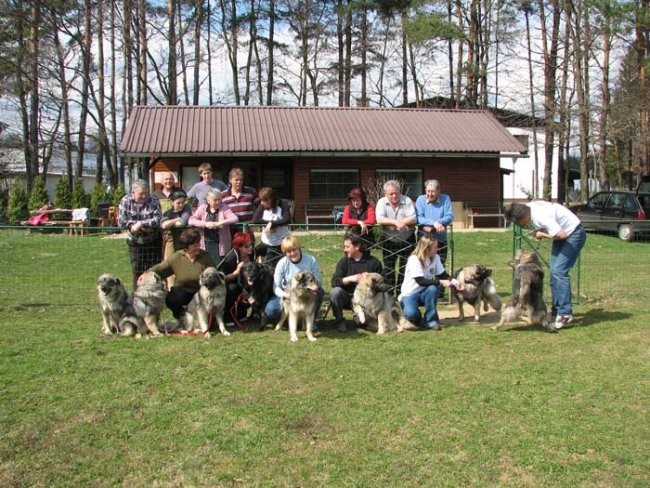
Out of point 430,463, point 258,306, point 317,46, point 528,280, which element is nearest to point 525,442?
point 430,463

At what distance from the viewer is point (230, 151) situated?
58.9 ft

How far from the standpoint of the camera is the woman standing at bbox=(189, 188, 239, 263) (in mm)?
6531

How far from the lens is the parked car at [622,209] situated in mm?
14945

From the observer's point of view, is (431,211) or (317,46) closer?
(431,211)

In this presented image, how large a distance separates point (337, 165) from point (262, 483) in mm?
16700

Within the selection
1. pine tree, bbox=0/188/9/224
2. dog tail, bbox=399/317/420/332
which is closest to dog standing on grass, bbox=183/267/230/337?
dog tail, bbox=399/317/420/332

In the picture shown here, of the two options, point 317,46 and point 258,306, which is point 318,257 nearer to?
point 258,306

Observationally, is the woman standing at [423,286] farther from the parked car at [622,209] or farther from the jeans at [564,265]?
the parked car at [622,209]

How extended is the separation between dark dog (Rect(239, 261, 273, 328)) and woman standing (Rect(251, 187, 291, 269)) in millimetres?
399

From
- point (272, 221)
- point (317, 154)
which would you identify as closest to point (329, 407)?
point (272, 221)

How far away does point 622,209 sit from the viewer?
1623 centimetres

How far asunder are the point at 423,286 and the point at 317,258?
5.84 metres

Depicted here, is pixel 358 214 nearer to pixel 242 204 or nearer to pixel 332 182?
pixel 242 204

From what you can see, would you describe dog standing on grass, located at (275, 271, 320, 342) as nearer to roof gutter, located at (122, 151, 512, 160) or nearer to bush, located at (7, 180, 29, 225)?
roof gutter, located at (122, 151, 512, 160)
